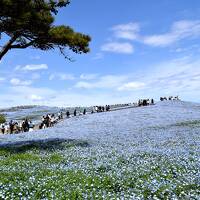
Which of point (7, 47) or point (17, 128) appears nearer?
point (7, 47)

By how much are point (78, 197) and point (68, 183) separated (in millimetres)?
2062

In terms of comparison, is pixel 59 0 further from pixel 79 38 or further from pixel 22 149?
pixel 22 149

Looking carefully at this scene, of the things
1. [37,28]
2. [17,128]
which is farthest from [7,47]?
[17,128]

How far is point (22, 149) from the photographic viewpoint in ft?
85.4

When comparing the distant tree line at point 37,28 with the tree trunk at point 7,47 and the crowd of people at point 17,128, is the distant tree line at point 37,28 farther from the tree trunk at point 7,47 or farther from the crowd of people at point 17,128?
the crowd of people at point 17,128

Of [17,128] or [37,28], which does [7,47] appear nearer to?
[37,28]

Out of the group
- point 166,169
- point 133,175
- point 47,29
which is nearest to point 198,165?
point 166,169

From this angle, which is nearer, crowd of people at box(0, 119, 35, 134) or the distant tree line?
the distant tree line

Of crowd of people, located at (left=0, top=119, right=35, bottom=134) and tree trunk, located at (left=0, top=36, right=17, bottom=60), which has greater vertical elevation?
tree trunk, located at (left=0, top=36, right=17, bottom=60)

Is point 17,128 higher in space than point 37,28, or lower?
lower

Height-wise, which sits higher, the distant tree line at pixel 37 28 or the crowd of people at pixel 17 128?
the distant tree line at pixel 37 28

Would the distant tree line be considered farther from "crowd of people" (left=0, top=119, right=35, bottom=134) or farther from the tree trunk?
"crowd of people" (left=0, top=119, right=35, bottom=134)

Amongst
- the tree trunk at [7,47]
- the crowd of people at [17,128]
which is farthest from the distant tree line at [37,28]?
the crowd of people at [17,128]

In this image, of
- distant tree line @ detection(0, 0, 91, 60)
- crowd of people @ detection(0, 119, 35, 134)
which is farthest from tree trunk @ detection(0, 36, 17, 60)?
crowd of people @ detection(0, 119, 35, 134)
